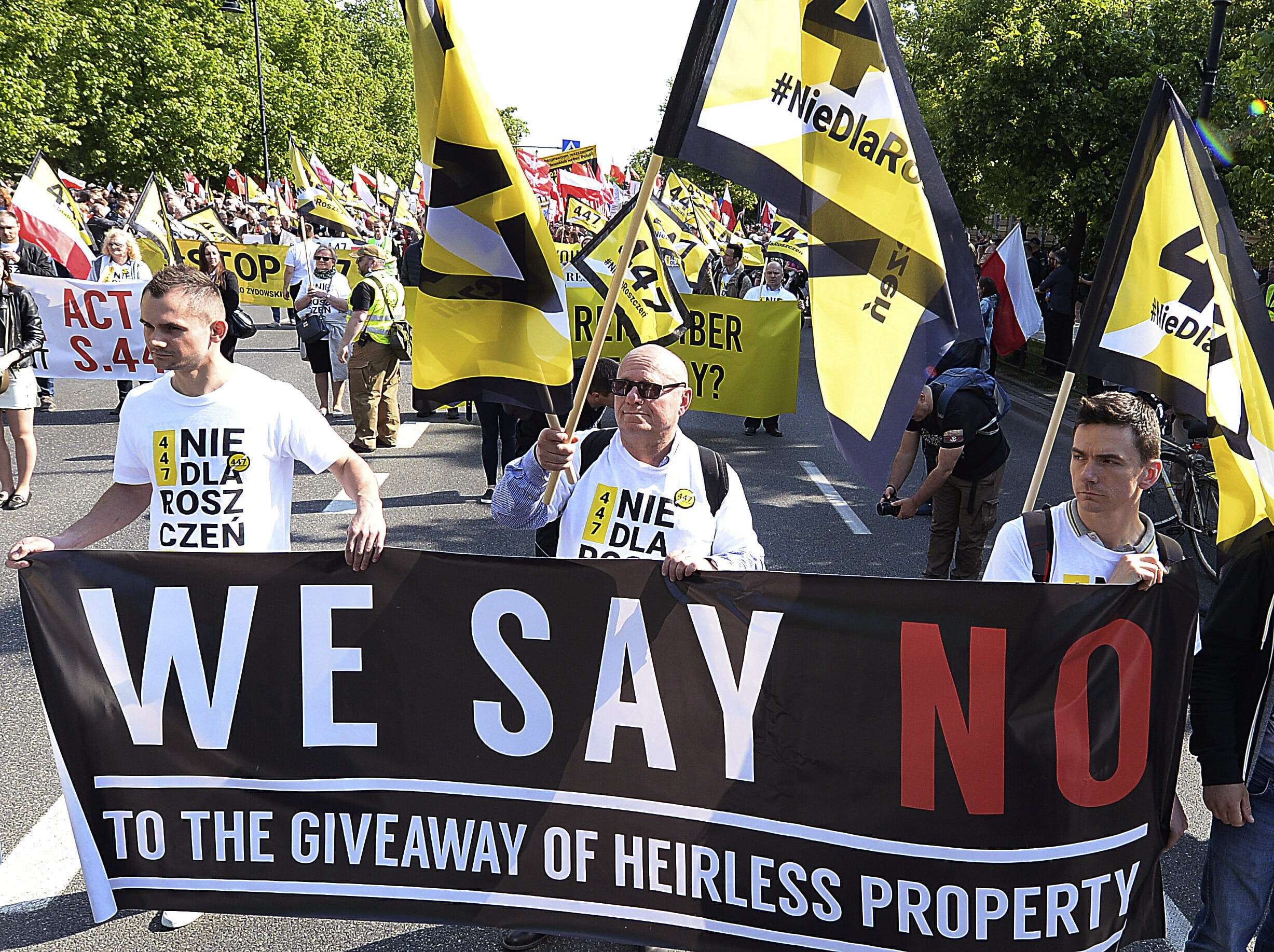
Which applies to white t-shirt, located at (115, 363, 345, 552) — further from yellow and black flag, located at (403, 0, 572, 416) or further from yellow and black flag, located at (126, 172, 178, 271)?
yellow and black flag, located at (126, 172, 178, 271)

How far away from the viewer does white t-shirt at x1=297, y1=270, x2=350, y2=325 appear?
1127cm

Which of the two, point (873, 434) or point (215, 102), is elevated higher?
point (215, 102)

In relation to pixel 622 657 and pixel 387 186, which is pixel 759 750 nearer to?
pixel 622 657

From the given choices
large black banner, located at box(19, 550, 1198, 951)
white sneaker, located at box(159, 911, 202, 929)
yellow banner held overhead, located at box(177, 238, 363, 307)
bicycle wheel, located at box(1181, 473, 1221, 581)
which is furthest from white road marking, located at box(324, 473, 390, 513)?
yellow banner held overhead, located at box(177, 238, 363, 307)

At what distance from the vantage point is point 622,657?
2.97 metres

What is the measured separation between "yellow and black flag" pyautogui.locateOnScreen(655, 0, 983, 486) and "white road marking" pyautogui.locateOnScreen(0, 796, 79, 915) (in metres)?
2.82

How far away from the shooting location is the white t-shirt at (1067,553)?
2.98m

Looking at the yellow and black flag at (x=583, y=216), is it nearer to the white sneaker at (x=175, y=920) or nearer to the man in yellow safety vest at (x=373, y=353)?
the man in yellow safety vest at (x=373, y=353)

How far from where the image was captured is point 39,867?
384cm

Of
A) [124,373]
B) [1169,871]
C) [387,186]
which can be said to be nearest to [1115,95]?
[124,373]

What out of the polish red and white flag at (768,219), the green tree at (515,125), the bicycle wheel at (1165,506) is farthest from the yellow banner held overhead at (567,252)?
the green tree at (515,125)

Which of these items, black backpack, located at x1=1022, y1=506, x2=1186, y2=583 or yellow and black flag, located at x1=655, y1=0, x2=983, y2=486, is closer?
black backpack, located at x1=1022, y1=506, x2=1186, y2=583

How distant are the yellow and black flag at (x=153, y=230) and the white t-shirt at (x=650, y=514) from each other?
13004mm

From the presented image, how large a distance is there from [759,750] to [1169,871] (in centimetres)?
204
